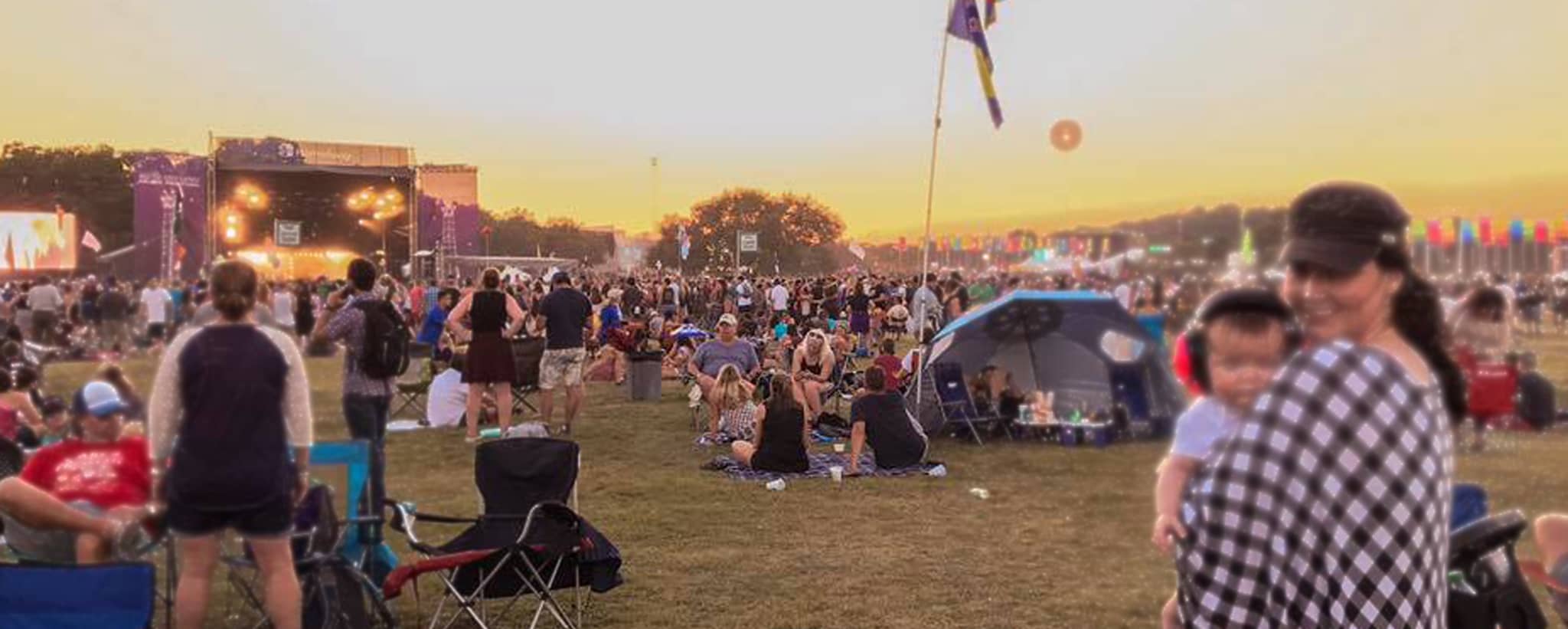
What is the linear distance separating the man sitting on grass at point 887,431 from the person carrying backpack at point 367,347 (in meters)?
3.75

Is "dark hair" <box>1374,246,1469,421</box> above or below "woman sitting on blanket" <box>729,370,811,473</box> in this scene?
above

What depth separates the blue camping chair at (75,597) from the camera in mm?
3744

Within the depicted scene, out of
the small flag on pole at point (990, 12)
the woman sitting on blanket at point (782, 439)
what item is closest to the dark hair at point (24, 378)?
the woman sitting on blanket at point (782, 439)

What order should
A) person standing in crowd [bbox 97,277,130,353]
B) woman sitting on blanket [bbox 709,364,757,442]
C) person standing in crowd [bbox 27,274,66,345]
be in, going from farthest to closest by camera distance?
person standing in crowd [bbox 27,274,66,345] → person standing in crowd [bbox 97,277,130,353] → woman sitting on blanket [bbox 709,364,757,442]

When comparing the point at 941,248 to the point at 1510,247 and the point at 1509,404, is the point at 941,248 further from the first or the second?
the point at 1510,247

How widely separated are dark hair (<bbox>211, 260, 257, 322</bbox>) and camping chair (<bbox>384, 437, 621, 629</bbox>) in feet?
5.00

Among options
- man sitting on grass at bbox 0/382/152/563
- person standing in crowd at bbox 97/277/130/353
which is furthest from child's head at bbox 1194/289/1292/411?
person standing in crowd at bbox 97/277/130/353

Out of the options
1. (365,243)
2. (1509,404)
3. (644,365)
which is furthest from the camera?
(365,243)

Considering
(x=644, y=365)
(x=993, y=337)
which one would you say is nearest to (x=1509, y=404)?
(x=993, y=337)

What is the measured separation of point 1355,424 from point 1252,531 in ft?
0.66

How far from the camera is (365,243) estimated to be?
33.8 meters

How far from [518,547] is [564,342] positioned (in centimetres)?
589

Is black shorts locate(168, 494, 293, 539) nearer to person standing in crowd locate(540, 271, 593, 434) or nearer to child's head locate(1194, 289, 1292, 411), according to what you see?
Result: child's head locate(1194, 289, 1292, 411)

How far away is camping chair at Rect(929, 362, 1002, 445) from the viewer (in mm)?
10773
